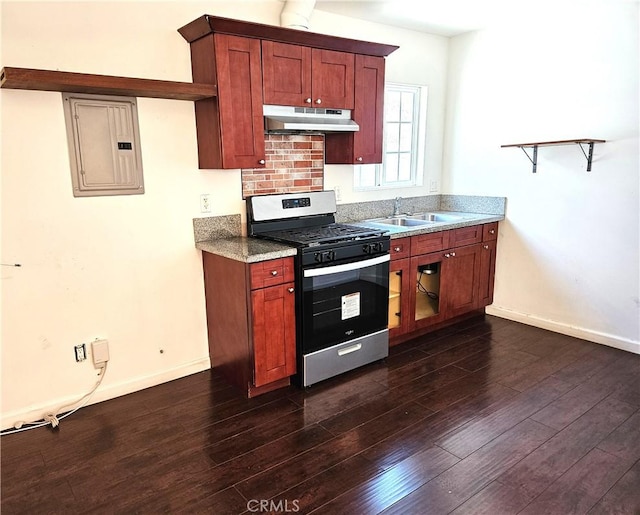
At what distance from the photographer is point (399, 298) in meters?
3.47

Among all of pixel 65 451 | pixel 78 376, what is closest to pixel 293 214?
pixel 78 376

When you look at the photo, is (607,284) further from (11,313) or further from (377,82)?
(11,313)

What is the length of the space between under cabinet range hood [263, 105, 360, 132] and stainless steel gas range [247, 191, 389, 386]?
511 millimetres

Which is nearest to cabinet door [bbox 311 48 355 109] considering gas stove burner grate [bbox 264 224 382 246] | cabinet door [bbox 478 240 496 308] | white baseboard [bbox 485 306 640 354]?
gas stove burner grate [bbox 264 224 382 246]

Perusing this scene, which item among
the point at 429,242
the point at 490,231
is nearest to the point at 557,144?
the point at 490,231

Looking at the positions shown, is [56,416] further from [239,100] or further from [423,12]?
[423,12]

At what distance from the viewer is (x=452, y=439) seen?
2.36m

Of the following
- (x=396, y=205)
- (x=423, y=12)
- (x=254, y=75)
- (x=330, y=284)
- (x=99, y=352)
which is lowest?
(x=99, y=352)

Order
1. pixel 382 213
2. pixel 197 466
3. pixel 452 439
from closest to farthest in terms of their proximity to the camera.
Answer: pixel 197 466 < pixel 452 439 < pixel 382 213

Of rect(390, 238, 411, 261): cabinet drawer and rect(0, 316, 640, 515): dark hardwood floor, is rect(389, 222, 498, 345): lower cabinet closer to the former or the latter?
rect(390, 238, 411, 261): cabinet drawer

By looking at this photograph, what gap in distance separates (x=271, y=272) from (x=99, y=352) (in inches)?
44.3

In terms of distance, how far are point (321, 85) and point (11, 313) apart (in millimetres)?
2262

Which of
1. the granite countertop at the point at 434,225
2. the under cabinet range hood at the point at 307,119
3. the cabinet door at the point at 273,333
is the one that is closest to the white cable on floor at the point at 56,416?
the cabinet door at the point at 273,333

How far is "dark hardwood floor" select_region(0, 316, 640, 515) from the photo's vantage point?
195cm
